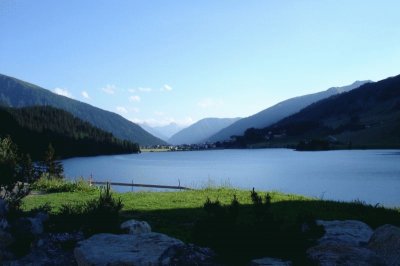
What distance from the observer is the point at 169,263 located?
8.16 m

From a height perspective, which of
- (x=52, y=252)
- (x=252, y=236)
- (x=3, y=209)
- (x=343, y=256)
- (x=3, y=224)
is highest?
(x=3, y=209)

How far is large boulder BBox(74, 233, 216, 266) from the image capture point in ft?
27.1

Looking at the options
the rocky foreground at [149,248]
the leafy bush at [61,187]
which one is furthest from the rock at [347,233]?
the leafy bush at [61,187]

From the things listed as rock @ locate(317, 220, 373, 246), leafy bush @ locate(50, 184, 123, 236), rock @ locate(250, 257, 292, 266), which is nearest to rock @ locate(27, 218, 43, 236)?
leafy bush @ locate(50, 184, 123, 236)

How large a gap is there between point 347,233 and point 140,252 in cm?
542

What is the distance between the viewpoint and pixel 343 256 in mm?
8031

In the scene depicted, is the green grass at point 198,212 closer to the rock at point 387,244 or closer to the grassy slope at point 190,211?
the grassy slope at point 190,211

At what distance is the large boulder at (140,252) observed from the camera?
8.27 metres

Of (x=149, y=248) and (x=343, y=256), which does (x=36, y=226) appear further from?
(x=343, y=256)

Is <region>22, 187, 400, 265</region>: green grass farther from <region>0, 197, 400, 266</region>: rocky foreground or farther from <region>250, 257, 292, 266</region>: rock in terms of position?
<region>0, 197, 400, 266</region>: rocky foreground

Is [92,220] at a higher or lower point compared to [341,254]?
higher

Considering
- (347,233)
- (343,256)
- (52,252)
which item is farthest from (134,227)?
(343,256)

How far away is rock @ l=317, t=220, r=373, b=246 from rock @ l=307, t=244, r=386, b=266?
913 mm

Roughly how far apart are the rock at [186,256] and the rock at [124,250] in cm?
9
